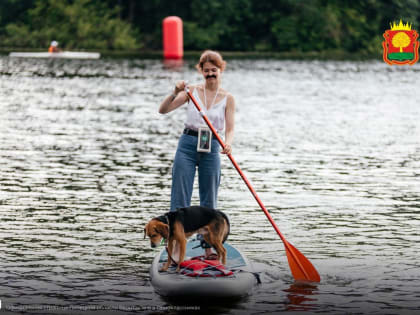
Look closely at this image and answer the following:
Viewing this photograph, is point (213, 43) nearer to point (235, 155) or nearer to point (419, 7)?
point (419, 7)

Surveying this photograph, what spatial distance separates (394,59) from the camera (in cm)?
6016

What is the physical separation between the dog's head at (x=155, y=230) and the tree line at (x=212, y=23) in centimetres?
6224

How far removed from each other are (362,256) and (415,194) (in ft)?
14.2

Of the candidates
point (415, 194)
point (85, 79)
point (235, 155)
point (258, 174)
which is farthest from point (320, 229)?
point (85, 79)

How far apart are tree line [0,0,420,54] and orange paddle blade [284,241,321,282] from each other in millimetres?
61514

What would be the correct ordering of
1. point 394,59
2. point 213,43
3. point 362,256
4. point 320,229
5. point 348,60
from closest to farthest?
point 362,256, point 320,229, point 394,59, point 348,60, point 213,43

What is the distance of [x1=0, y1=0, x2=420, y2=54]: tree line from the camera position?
70062mm

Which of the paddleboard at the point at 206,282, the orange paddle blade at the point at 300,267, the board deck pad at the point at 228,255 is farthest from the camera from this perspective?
the orange paddle blade at the point at 300,267

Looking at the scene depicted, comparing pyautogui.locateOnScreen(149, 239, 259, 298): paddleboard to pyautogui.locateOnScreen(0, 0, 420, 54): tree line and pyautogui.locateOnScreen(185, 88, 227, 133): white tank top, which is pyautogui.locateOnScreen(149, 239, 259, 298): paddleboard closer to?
pyautogui.locateOnScreen(185, 88, 227, 133): white tank top

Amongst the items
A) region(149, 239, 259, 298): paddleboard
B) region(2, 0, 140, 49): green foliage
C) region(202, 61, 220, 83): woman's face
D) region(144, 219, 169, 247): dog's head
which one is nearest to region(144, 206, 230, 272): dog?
region(144, 219, 169, 247): dog's head

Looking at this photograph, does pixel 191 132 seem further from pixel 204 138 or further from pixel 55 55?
pixel 55 55

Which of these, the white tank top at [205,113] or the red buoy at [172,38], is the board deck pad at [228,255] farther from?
the red buoy at [172,38]

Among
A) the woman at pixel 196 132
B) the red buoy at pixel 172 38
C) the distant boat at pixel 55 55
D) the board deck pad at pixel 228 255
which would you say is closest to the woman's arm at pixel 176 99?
the woman at pixel 196 132

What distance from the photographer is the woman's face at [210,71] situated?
26.6 feet
